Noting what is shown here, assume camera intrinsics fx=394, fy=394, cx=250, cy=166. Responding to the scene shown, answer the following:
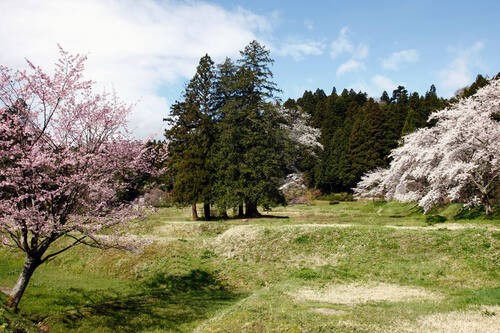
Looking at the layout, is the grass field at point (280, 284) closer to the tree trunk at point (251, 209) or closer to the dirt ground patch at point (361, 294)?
the dirt ground patch at point (361, 294)

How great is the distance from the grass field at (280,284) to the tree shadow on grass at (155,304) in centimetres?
6

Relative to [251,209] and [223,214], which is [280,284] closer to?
[251,209]

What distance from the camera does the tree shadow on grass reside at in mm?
17125

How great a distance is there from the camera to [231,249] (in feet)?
93.7

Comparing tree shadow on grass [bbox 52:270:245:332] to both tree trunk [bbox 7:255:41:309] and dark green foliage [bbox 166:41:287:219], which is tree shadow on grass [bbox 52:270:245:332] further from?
dark green foliage [bbox 166:41:287:219]

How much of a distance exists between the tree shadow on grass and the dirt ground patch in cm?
456

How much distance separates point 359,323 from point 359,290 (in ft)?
24.1

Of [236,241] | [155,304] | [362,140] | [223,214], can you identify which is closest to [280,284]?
[155,304]

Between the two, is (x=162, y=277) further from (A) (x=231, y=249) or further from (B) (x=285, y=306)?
(B) (x=285, y=306)

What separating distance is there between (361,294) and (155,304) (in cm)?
1022

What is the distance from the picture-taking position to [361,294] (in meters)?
18.0

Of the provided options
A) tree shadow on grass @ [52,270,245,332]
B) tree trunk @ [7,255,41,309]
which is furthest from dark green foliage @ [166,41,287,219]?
tree trunk @ [7,255,41,309]

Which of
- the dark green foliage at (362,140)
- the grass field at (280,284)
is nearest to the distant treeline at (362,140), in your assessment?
the dark green foliage at (362,140)

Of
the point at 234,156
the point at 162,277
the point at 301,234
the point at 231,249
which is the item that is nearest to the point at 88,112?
the point at 162,277
